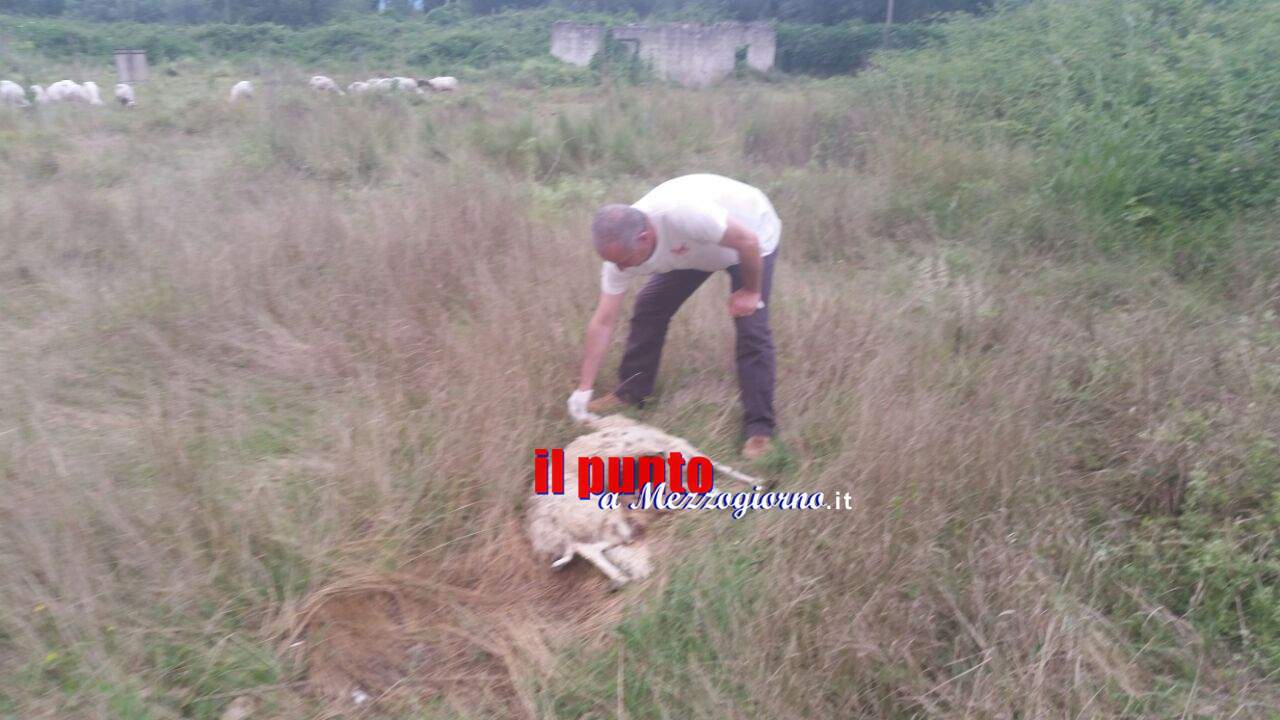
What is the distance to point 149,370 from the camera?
3.83m

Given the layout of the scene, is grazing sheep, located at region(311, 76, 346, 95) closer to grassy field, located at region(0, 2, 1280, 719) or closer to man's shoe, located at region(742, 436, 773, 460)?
grassy field, located at region(0, 2, 1280, 719)

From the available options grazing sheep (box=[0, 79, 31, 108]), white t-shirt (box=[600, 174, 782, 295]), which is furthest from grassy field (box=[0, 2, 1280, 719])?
grazing sheep (box=[0, 79, 31, 108])

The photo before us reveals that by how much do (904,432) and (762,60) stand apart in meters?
19.4

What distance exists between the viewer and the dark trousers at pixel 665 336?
3.30 meters

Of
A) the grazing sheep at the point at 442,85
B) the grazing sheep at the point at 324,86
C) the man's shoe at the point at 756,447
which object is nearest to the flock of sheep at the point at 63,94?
the grazing sheep at the point at 324,86

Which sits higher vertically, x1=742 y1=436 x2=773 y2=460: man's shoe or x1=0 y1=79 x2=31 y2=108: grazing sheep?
x1=0 y1=79 x2=31 y2=108: grazing sheep

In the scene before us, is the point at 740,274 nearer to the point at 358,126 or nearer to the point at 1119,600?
the point at 1119,600

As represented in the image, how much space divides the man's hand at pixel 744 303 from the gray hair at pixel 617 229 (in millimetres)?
512

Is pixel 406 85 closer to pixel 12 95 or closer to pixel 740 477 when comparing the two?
pixel 12 95

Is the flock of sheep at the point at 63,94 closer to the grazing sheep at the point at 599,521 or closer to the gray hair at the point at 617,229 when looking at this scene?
the gray hair at the point at 617,229

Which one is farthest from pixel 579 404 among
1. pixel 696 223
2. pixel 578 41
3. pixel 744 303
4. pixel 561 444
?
pixel 578 41

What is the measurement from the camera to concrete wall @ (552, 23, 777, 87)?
18531 mm

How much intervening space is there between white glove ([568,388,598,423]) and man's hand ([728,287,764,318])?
2.19 ft

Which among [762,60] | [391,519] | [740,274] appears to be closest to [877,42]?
[762,60]
